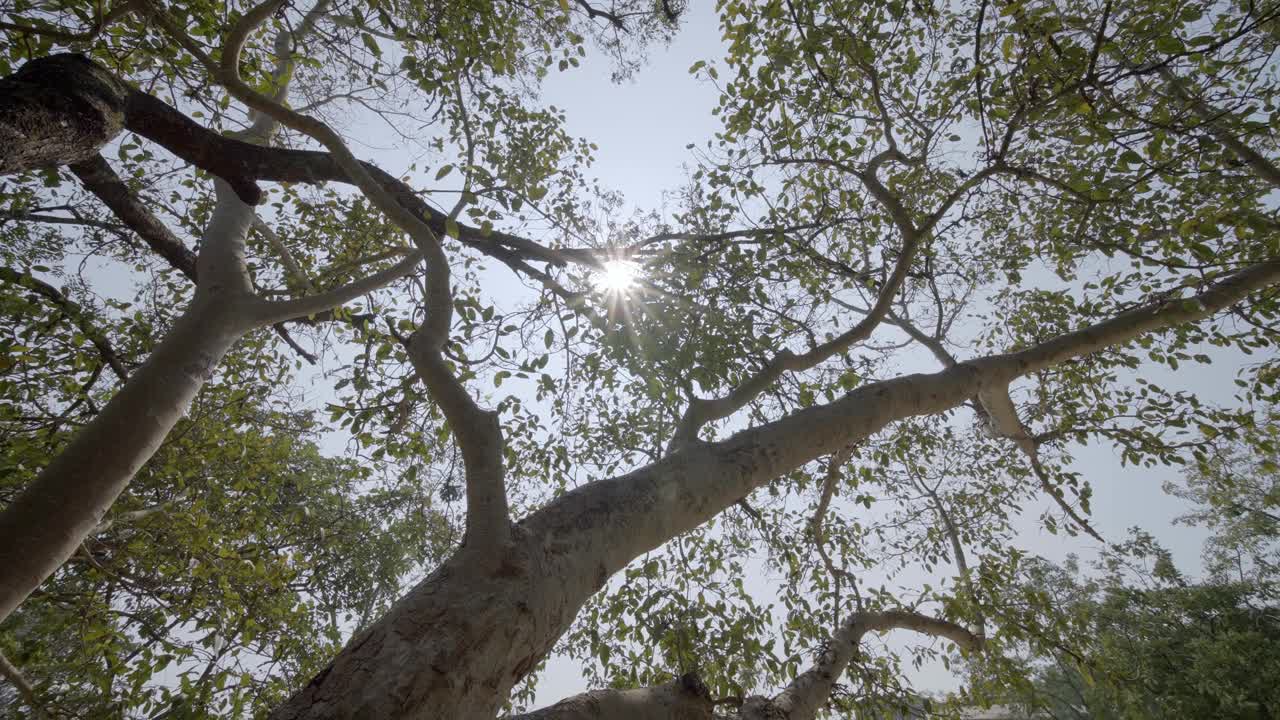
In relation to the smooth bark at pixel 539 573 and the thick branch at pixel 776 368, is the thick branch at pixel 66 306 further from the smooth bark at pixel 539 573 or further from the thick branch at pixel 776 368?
the thick branch at pixel 776 368

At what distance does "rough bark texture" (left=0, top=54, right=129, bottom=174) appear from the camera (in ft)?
7.25

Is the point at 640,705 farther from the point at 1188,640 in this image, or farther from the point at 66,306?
the point at 1188,640

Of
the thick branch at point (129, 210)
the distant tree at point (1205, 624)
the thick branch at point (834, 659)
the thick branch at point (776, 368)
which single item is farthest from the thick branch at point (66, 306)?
the distant tree at point (1205, 624)

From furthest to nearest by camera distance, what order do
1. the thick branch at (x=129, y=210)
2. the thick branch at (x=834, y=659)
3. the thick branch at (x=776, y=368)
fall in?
the thick branch at (x=129, y=210), the thick branch at (x=776, y=368), the thick branch at (x=834, y=659)

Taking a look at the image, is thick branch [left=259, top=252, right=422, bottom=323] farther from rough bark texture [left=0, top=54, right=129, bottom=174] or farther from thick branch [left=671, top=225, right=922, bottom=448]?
thick branch [left=671, top=225, right=922, bottom=448]

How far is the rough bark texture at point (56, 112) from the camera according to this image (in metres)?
2.21

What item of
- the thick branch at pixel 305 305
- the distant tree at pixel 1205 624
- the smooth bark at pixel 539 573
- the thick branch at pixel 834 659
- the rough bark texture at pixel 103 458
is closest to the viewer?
the smooth bark at pixel 539 573

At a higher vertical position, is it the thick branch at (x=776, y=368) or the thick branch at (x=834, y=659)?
the thick branch at (x=776, y=368)

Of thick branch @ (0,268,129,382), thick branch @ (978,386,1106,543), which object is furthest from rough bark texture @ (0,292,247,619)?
thick branch @ (978,386,1106,543)

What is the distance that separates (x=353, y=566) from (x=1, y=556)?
394 inches

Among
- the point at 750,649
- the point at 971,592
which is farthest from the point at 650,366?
the point at 971,592

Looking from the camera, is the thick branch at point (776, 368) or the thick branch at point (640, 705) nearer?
the thick branch at point (640, 705)

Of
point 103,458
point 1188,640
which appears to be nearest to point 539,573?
point 103,458

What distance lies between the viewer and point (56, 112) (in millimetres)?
2352
